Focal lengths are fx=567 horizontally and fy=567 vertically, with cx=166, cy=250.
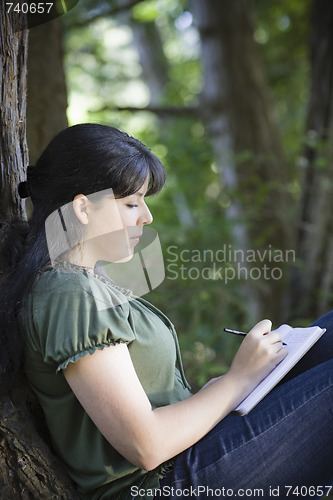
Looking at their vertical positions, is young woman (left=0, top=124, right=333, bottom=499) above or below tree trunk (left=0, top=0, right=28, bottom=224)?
below

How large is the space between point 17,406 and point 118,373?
0.31 metres

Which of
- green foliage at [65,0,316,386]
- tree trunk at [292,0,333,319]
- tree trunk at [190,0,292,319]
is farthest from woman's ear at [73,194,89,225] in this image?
tree trunk at [190,0,292,319]

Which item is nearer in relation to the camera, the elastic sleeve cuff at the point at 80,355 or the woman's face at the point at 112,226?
the elastic sleeve cuff at the point at 80,355

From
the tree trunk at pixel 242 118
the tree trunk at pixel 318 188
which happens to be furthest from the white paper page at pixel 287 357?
the tree trunk at pixel 242 118

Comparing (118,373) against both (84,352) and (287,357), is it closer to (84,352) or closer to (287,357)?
(84,352)

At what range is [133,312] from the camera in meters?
1.30

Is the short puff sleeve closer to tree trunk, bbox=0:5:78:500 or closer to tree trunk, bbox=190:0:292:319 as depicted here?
tree trunk, bbox=0:5:78:500

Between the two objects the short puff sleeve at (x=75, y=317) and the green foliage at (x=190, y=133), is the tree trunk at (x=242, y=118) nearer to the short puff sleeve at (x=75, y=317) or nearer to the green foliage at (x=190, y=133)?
the green foliage at (x=190, y=133)

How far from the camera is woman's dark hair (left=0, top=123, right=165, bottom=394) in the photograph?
49.3 inches

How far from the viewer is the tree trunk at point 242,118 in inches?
169

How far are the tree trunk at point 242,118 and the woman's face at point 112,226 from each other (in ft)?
9.49

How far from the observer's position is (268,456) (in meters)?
1.23

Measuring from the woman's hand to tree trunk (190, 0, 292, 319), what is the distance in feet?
9.47

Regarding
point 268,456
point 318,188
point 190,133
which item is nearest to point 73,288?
point 268,456
